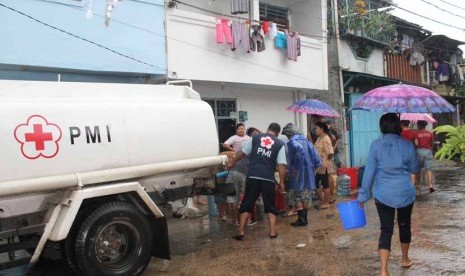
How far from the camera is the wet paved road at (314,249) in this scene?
5.43 meters

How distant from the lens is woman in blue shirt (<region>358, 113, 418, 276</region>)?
4.92m

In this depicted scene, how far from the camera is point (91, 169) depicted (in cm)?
494

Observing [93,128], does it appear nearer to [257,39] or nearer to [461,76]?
[257,39]

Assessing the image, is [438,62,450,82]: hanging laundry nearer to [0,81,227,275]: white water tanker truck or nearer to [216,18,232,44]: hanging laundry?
[216,18,232,44]: hanging laundry

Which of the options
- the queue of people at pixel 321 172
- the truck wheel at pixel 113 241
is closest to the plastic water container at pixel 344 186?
the queue of people at pixel 321 172

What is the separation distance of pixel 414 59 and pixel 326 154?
14266mm

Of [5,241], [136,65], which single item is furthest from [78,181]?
[136,65]

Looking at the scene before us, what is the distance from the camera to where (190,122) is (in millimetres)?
5961

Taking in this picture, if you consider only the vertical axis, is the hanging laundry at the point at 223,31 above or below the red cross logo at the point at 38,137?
above

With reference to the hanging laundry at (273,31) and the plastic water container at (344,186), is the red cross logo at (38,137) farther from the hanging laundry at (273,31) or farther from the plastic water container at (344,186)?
the hanging laundry at (273,31)

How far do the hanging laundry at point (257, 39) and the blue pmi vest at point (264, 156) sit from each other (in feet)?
18.0

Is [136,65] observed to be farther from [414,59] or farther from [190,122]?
[414,59]

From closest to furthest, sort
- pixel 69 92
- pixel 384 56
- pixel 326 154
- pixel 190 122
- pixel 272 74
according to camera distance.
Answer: pixel 69 92 → pixel 190 122 → pixel 326 154 → pixel 272 74 → pixel 384 56

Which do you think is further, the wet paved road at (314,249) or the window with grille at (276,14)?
the window with grille at (276,14)
